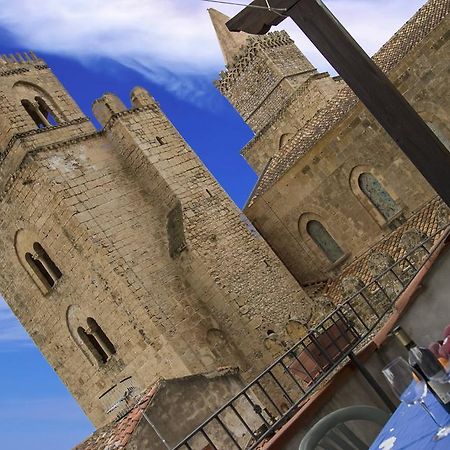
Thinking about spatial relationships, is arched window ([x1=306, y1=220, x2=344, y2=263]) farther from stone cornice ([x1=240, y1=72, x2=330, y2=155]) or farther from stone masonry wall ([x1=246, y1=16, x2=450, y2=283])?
stone cornice ([x1=240, y1=72, x2=330, y2=155])

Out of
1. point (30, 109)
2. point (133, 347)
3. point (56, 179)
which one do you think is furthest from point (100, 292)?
point (30, 109)

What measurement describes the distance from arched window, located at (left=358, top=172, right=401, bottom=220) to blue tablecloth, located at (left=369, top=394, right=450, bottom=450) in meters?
15.7

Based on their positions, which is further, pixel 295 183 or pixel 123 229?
pixel 295 183

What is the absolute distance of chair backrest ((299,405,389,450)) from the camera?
5.92 meters

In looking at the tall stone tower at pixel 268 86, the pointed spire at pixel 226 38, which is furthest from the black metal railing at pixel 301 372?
the pointed spire at pixel 226 38

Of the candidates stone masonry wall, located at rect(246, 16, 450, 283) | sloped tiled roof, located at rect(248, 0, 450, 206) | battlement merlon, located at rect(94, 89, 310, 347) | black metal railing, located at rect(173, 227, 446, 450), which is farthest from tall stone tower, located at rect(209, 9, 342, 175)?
black metal railing, located at rect(173, 227, 446, 450)

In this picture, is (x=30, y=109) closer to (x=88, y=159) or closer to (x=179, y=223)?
(x=88, y=159)

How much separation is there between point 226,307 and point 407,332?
10.4 metres

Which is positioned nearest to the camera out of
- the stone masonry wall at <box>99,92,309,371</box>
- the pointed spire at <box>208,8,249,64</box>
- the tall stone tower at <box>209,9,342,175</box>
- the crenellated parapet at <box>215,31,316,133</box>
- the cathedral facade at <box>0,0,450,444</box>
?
the cathedral facade at <box>0,0,450,444</box>

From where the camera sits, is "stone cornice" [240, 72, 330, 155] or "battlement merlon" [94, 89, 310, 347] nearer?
"battlement merlon" [94, 89, 310, 347]

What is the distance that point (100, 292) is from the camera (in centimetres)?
1934

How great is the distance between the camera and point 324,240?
76.8 feet

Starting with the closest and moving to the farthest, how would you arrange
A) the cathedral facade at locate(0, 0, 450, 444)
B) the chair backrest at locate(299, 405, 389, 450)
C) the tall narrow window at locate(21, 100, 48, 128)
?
the chair backrest at locate(299, 405, 389, 450) < the cathedral facade at locate(0, 0, 450, 444) < the tall narrow window at locate(21, 100, 48, 128)

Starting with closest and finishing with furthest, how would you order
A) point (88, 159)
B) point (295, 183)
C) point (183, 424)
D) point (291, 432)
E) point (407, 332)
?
point (291, 432) → point (407, 332) → point (183, 424) → point (88, 159) → point (295, 183)
